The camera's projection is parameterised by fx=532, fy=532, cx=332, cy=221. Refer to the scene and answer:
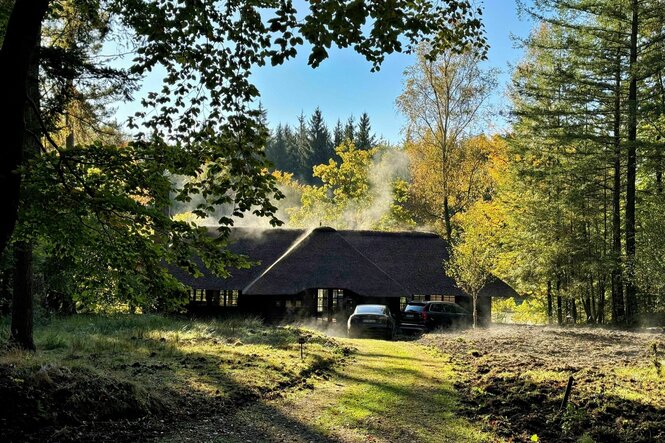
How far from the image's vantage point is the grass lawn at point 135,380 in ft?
22.6

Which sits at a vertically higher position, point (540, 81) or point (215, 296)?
point (540, 81)

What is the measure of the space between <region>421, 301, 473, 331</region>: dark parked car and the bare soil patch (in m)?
10.8

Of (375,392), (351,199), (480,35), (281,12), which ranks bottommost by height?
(375,392)

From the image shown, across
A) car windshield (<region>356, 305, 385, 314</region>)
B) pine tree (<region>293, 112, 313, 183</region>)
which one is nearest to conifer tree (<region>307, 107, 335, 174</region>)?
pine tree (<region>293, 112, 313, 183</region>)

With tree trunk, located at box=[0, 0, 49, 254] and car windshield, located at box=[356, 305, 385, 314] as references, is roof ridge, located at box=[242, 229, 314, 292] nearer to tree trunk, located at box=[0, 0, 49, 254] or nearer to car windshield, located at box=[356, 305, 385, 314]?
car windshield, located at box=[356, 305, 385, 314]

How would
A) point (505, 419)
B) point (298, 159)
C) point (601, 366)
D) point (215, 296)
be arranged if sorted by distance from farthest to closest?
1. point (298, 159)
2. point (215, 296)
3. point (601, 366)
4. point (505, 419)

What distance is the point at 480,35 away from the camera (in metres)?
7.19

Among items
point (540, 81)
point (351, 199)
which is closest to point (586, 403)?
point (540, 81)

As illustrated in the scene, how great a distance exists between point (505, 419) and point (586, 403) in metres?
1.34

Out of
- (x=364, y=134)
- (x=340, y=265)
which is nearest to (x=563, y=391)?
(x=340, y=265)

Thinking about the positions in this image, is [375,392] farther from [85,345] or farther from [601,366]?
[85,345]

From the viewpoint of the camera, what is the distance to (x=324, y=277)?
3069 centimetres

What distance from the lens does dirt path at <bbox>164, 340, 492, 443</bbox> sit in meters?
7.45

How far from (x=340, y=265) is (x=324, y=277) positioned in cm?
154
